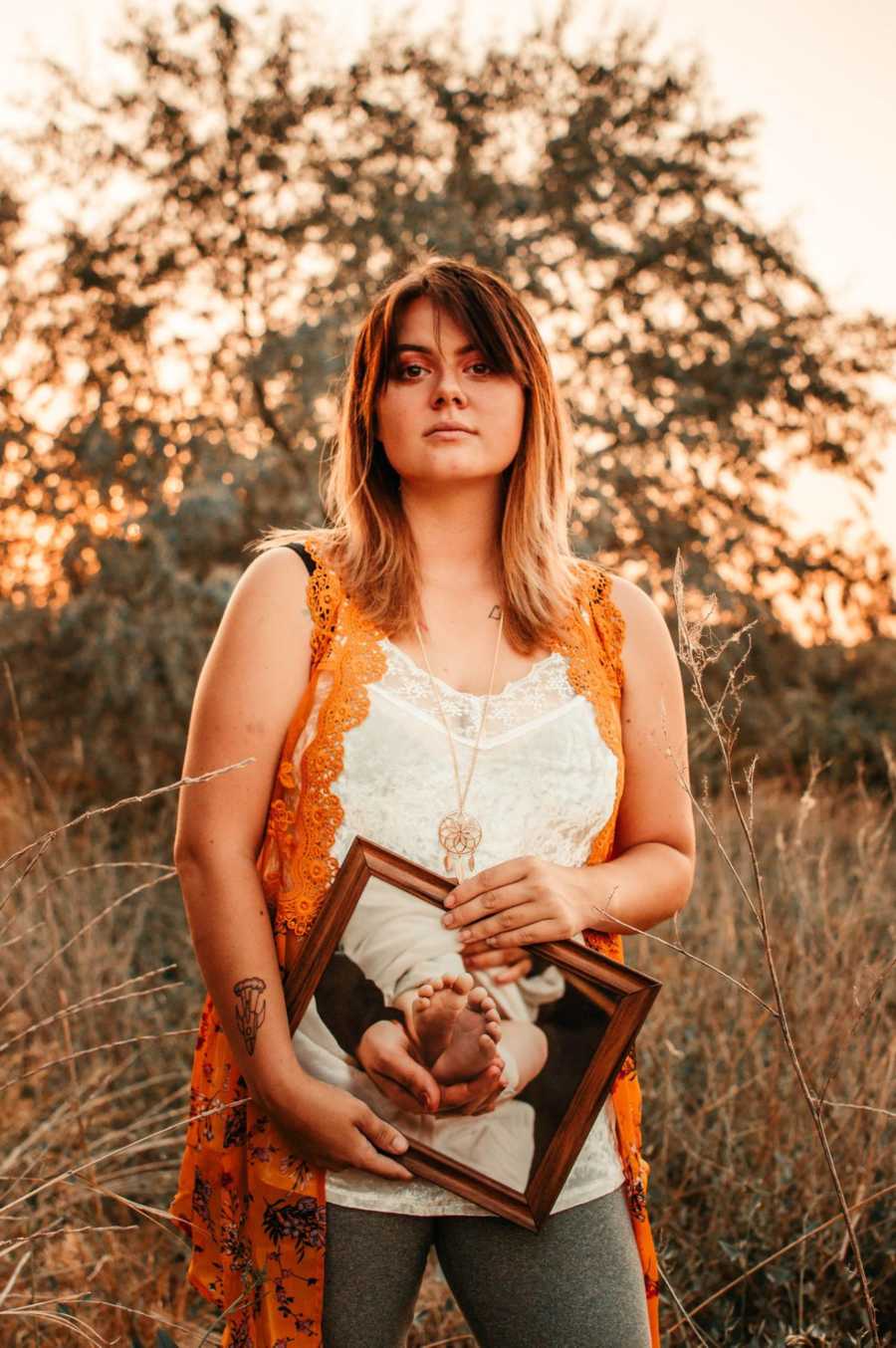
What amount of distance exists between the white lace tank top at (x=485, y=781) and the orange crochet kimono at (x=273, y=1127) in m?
0.02

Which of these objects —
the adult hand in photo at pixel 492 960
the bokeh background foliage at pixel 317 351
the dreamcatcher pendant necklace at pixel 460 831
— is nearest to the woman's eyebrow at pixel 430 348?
the dreamcatcher pendant necklace at pixel 460 831

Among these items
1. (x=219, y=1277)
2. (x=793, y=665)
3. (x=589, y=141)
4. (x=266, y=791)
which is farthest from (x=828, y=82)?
(x=219, y=1277)

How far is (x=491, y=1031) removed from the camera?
1.48 metres

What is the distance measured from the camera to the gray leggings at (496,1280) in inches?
58.7

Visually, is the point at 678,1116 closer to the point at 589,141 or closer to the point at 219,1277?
the point at 219,1277

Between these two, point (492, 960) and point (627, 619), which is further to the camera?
point (627, 619)

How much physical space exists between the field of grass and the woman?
252 mm

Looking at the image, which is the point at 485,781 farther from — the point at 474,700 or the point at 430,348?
the point at 430,348

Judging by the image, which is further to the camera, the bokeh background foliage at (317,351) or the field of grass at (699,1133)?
the bokeh background foliage at (317,351)

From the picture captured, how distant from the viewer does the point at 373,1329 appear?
1.50m

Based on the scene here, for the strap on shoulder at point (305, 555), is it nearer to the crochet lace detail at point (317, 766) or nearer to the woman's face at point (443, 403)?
A: the crochet lace detail at point (317, 766)

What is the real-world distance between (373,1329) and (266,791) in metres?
0.73

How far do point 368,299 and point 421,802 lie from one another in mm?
5437

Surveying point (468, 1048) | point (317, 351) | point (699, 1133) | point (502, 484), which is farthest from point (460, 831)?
point (317, 351)
